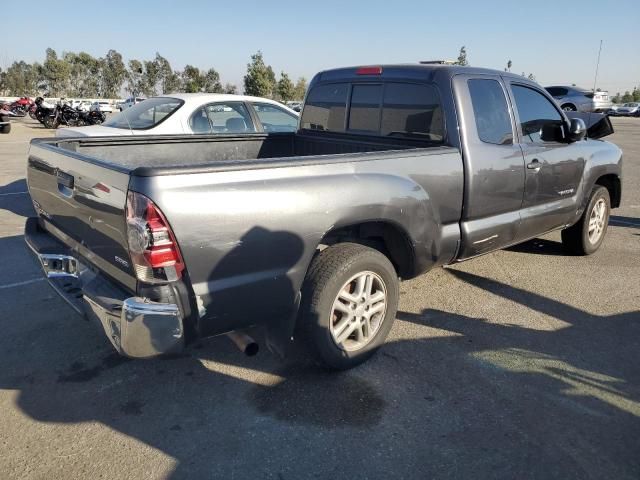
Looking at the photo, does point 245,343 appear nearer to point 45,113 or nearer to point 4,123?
point 4,123

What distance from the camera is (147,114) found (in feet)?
23.7

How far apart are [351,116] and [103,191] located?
2527 millimetres

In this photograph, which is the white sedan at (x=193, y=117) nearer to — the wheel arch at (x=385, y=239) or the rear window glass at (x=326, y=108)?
the rear window glass at (x=326, y=108)

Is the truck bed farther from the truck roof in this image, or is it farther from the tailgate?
the truck roof

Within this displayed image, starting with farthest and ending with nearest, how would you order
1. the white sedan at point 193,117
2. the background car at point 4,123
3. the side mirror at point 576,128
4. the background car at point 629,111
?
the background car at point 629,111, the background car at point 4,123, the white sedan at point 193,117, the side mirror at point 576,128

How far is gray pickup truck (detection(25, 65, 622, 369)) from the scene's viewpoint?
2.42m

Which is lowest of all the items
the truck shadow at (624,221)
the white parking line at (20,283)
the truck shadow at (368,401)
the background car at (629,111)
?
the truck shadow at (368,401)

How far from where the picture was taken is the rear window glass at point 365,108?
14.1ft

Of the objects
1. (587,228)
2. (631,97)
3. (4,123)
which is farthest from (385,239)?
(631,97)

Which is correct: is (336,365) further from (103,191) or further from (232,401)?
(103,191)

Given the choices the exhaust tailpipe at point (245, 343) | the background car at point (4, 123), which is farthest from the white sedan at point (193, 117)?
the background car at point (4, 123)

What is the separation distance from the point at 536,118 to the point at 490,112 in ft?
2.43

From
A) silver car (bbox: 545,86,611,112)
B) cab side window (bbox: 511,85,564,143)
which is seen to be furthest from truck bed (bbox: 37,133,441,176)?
silver car (bbox: 545,86,611,112)

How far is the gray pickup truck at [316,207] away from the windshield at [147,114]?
2.62m
